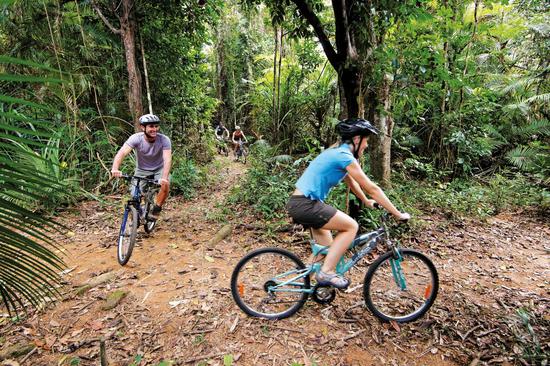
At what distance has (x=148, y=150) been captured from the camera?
493 cm

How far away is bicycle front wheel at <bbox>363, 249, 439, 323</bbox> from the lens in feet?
10.6

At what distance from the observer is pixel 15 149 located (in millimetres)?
889

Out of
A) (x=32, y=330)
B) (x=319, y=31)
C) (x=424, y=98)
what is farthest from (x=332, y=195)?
(x=32, y=330)

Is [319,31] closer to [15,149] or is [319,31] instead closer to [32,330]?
[15,149]

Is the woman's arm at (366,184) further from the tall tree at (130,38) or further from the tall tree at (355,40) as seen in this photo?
the tall tree at (130,38)

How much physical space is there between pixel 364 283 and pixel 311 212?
3.32ft

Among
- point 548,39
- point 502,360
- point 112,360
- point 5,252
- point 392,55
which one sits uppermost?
point 548,39

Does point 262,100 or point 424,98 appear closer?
point 424,98

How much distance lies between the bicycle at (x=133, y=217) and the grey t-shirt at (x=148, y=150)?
329mm

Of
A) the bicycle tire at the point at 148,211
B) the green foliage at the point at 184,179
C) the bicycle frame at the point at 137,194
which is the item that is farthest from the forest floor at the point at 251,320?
the green foliage at the point at 184,179

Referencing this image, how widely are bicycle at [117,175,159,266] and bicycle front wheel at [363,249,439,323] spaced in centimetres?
325

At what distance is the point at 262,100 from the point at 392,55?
7.13 m

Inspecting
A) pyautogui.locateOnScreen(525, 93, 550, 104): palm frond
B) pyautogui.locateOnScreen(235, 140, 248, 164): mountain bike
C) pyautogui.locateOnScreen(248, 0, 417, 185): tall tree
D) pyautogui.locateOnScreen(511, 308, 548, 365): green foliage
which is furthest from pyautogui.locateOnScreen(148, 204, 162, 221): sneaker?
pyautogui.locateOnScreen(525, 93, 550, 104): palm frond

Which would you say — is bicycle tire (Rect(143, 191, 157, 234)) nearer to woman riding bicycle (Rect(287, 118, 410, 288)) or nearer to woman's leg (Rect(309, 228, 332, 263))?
woman riding bicycle (Rect(287, 118, 410, 288))
